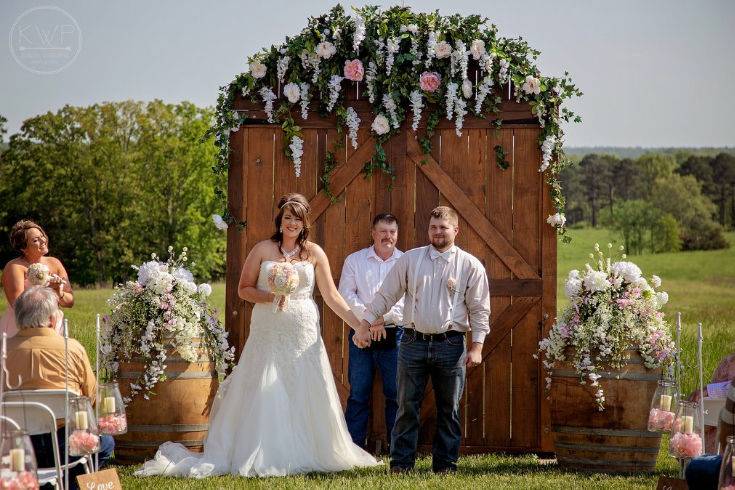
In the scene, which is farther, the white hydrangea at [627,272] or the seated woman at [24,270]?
the seated woman at [24,270]

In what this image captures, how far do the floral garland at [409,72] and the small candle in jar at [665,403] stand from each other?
98.6 inches

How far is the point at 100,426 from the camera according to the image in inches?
210

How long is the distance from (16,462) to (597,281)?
16.3 feet

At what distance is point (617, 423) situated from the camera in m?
7.33

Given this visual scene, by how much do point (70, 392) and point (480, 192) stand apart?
14.0 ft

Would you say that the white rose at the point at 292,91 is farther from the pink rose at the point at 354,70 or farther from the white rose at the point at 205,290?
the white rose at the point at 205,290

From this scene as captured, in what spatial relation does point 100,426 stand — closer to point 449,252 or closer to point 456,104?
point 449,252

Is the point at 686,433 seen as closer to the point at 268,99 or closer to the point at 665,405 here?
the point at 665,405

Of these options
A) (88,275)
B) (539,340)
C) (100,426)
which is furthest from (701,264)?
(100,426)

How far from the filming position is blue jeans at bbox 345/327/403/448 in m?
8.05

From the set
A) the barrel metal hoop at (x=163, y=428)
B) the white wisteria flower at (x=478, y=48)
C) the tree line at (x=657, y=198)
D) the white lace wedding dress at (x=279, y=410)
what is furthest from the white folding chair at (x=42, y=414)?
the tree line at (x=657, y=198)

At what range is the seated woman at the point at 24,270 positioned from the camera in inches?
309

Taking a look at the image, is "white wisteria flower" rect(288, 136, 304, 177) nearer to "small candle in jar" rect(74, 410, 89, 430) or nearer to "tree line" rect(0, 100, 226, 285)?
"small candle in jar" rect(74, 410, 89, 430)

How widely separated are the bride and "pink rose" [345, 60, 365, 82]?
1.42 m
